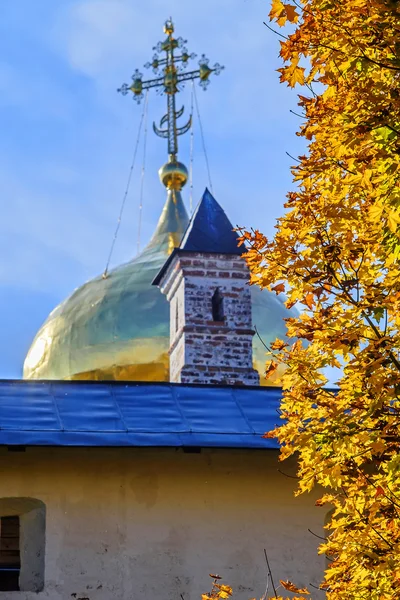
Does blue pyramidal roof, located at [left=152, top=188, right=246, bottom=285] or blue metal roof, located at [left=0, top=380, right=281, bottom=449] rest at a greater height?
blue pyramidal roof, located at [left=152, top=188, right=246, bottom=285]

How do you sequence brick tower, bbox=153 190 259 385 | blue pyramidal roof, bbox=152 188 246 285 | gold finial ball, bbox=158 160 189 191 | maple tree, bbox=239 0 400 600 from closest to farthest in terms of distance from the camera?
maple tree, bbox=239 0 400 600 < brick tower, bbox=153 190 259 385 < blue pyramidal roof, bbox=152 188 246 285 < gold finial ball, bbox=158 160 189 191

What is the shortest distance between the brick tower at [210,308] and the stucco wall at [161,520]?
5098mm

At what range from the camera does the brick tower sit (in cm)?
1703

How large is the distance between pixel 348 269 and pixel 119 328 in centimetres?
1495

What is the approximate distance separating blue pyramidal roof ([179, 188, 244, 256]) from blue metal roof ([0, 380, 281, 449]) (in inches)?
200

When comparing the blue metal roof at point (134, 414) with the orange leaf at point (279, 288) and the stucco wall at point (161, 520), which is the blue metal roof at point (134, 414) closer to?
the stucco wall at point (161, 520)

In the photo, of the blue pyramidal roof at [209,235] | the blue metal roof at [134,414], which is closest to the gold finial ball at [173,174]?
the blue pyramidal roof at [209,235]

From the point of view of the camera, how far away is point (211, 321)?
57.2 feet

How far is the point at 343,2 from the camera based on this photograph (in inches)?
265

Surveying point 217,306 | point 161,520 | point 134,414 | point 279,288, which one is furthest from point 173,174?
point 279,288

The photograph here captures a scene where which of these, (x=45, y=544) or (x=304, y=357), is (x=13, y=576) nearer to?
(x=45, y=544)

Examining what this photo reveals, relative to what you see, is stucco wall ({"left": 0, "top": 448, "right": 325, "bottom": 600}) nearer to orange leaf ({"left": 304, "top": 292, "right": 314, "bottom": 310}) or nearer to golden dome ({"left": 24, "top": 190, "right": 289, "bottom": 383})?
orange leaf ({"left": 304, "top": 292, "right": 314, "bottom": 310})

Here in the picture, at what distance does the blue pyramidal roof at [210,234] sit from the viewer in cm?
1767

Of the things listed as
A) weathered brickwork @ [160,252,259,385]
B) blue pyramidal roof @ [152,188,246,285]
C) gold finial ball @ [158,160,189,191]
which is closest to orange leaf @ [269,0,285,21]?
weathered brickwork @ [160,252,259,385]
